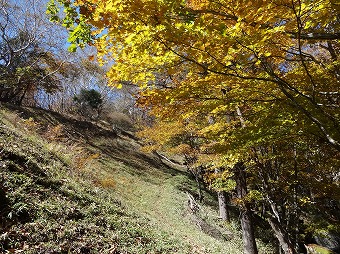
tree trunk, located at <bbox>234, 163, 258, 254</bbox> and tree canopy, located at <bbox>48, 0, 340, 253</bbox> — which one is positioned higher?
tree canopy, located at <bbox>48, 0, 340, 253</bbox>

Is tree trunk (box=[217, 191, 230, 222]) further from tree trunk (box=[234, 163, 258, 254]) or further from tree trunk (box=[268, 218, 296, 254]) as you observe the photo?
tree trunk (box=[268, 218, 296, 254])

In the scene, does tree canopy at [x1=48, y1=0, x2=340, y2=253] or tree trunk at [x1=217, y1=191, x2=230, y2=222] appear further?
tree trunk at [x1=217, y1=191, x2=230, y2=222]

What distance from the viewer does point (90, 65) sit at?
29422mm

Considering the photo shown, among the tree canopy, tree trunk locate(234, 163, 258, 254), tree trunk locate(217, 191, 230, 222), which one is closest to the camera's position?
the tree canopy

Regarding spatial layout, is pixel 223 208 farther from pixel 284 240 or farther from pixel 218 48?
pixel 218 48

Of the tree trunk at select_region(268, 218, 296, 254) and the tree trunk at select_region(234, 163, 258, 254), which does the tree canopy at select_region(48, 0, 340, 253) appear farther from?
the tree trunk at select_region(268, 218, 296, 254)

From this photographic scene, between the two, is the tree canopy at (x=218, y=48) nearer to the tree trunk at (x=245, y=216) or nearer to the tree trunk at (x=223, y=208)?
the tree trunk at (x=245, y=216)

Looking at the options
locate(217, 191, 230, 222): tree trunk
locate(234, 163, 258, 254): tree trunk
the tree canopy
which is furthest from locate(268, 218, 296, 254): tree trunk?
locate(217, 191, 230, 222): tree trunk

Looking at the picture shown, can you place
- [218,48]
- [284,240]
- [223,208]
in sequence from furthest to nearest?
A: 1. [223,208]
2. [284,240]
3. [218,48]

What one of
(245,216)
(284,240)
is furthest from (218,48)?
(245,216)

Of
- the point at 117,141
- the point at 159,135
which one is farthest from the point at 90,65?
the point at 159,135

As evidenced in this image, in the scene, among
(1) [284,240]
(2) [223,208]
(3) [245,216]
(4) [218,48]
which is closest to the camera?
(4) [218,48]

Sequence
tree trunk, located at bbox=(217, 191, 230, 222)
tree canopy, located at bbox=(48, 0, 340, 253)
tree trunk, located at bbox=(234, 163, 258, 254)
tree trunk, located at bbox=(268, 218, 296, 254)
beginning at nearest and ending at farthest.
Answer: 1. tree canopy, located at bbox=(48, 0, 340, 253)
2. tree trunk, located at bbox=(268, 218, 296, 254)
3. tree trunk, located at bbox=(234, 163, 258, 254)
4. tree trunk, located at bbox=(217, 191, 230, 222)

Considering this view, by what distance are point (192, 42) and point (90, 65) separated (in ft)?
90.0
